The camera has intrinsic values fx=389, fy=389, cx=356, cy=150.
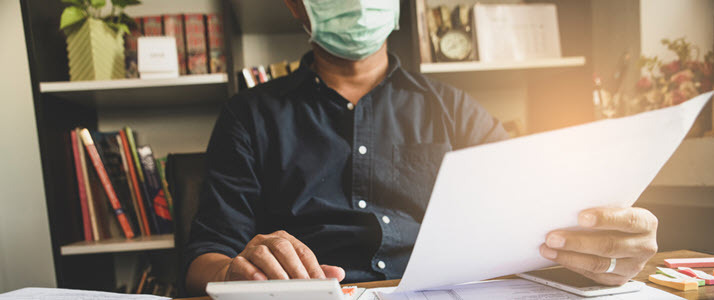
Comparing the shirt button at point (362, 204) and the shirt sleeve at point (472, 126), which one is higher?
the shirt sleeve at point (472, 126)

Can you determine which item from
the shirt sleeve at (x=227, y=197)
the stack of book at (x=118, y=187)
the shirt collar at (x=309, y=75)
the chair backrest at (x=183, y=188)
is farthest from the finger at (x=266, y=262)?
the stack of book at (x=118, y=187)

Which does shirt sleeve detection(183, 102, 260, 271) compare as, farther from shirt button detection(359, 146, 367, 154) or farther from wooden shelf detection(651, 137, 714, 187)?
wooden shelf detection(651, 137, 714, 187)

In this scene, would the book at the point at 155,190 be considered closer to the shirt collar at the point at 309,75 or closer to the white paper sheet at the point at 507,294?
the shirt collar at the point at 309,75

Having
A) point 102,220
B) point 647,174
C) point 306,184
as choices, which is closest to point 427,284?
point 647,174

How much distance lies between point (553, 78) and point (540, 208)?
1.17m

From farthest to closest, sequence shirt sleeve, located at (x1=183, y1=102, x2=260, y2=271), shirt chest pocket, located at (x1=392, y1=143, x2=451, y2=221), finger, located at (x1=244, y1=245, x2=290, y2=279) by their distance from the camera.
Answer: shirt chest pocket, located at (x1=392, y1=143, x2=451, y2=221), shirt sleeve, located at (x1=183, y1=102, x2=260, y2=271), finger, located at (x1=244, y1=245, x2=290, y2=279)

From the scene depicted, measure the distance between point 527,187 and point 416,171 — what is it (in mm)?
478

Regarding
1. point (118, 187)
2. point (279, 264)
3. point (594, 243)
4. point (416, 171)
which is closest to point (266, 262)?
point (279, 264)

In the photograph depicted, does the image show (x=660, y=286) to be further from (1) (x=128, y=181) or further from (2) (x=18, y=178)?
(2) (x=18, y=178)

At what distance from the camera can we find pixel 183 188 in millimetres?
1060

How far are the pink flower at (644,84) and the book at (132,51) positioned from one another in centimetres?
147

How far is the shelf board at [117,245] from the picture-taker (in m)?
1.12

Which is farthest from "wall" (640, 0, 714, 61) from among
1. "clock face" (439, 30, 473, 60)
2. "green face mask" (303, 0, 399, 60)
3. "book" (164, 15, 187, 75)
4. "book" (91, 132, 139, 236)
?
"book" (91, 132, 139, 236)

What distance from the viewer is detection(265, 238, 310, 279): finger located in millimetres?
419
